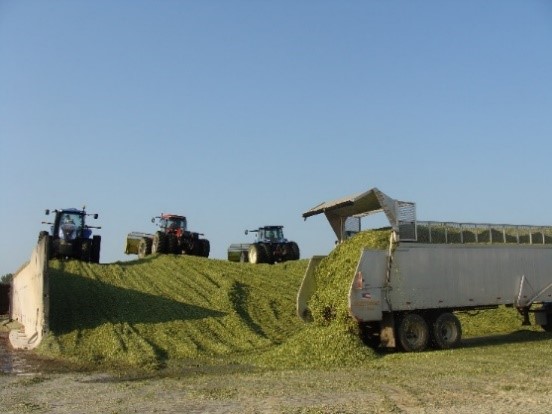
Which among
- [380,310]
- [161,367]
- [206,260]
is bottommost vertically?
[161,367]

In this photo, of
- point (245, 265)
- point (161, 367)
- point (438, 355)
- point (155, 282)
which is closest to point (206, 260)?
point (245, 265)

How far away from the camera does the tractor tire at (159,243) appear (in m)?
28.1

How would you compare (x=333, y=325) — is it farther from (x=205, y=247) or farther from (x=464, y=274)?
(x=205, y=247)

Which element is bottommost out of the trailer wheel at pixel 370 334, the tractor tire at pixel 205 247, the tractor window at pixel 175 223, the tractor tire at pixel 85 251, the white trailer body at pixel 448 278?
the trailer wheel at pixel 370 334

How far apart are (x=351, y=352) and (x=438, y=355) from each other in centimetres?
189

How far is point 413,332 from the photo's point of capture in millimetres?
14609

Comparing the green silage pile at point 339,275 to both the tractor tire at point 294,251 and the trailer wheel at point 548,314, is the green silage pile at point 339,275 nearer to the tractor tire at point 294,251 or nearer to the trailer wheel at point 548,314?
the trailer wheel at point 548,314

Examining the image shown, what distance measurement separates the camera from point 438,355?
13305 millimetres

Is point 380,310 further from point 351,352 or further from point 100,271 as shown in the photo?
point 100,271

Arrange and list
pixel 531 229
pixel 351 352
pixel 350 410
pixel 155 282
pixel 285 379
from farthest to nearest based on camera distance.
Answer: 1. pixel 155 282
2. pixel 531 229
3. pixel 351 352
4. pixel 285 379
5. pixel 350 410

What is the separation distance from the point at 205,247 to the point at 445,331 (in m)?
16.6

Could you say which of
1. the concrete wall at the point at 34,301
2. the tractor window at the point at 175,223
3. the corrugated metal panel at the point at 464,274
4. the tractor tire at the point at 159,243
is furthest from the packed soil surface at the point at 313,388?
the tractor window at the point at 175,223

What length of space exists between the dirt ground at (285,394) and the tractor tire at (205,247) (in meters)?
17.9

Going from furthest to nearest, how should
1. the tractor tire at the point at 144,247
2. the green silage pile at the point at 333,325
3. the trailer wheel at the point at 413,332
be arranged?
the tractor tire at the point at 144,247 → the trailer wheel at the point at 413,332 → the green silage pile at the point at 333,325
